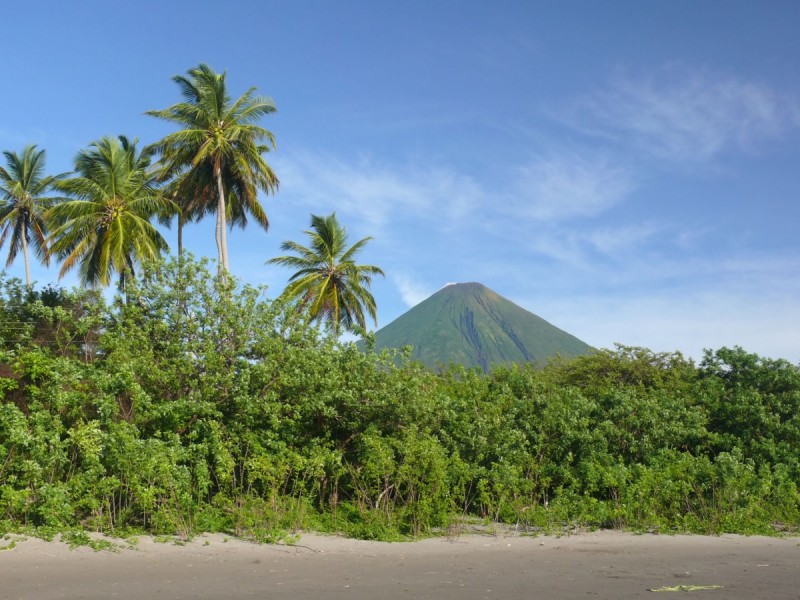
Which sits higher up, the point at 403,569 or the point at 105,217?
the point at 105,217

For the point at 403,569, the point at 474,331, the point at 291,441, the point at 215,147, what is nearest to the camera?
the point at 403,569

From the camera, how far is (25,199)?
36906 millimetres

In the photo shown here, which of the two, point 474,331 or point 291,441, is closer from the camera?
point 291,441

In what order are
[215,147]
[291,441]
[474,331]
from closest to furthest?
[291,441], [215,147], [474,331]

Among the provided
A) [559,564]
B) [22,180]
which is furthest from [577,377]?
[22,180]

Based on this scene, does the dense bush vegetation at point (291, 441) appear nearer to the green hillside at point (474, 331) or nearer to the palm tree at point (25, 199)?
the palm tree at point (25, 199)

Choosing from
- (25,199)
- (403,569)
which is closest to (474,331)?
(25,199)

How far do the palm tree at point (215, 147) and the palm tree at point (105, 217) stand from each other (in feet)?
4.79

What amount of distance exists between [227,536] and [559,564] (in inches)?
→ 189

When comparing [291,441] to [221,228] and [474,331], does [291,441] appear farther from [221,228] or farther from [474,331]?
[474,331]

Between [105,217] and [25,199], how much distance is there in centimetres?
1426

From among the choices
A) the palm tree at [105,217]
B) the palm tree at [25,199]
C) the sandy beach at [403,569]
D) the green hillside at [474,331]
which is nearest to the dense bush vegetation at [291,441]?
the sandy beach at [403,569]

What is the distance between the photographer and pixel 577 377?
76.4 feet

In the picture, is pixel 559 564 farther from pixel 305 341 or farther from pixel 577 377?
pixel 577 377
